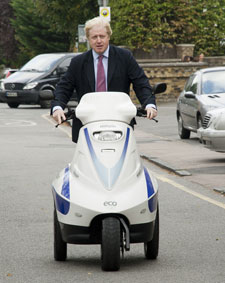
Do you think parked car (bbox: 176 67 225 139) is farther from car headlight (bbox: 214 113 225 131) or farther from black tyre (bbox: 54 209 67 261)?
black tyre (bbox: 54 209 67 261)

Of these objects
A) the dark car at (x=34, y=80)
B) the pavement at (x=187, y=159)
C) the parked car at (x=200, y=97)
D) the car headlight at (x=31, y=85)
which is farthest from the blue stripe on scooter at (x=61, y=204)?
the car headlight at (x=31, y=85)

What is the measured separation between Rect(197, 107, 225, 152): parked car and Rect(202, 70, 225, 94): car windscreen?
3.92 m

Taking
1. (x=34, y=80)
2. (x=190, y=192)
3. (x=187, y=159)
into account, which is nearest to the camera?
(x=190, y=192)

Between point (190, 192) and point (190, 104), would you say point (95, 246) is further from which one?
point (190, 104)

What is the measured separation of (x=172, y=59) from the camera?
4209 cm

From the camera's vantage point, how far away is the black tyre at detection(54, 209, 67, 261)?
712 cm

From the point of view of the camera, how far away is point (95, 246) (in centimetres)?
793

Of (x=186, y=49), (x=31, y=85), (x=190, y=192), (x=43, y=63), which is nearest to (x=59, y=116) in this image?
(x=190, y=192)

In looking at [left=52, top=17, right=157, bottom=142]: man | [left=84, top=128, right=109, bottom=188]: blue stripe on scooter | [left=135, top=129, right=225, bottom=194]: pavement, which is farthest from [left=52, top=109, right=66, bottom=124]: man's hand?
[left=135, top=129, right=225, bottom=194]: pavement

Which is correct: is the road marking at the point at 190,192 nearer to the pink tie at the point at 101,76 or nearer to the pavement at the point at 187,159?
the pavement at the point at 187,159

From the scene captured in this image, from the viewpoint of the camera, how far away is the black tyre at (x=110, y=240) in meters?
6.50

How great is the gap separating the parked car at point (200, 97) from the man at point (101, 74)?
1104cm

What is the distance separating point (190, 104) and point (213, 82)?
2.28 feet

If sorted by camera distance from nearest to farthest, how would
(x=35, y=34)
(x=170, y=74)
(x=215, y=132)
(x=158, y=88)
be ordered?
(x=158, y=88) < (x=215, y=132) < (x=170, y=74) < (x=35, y=34)
